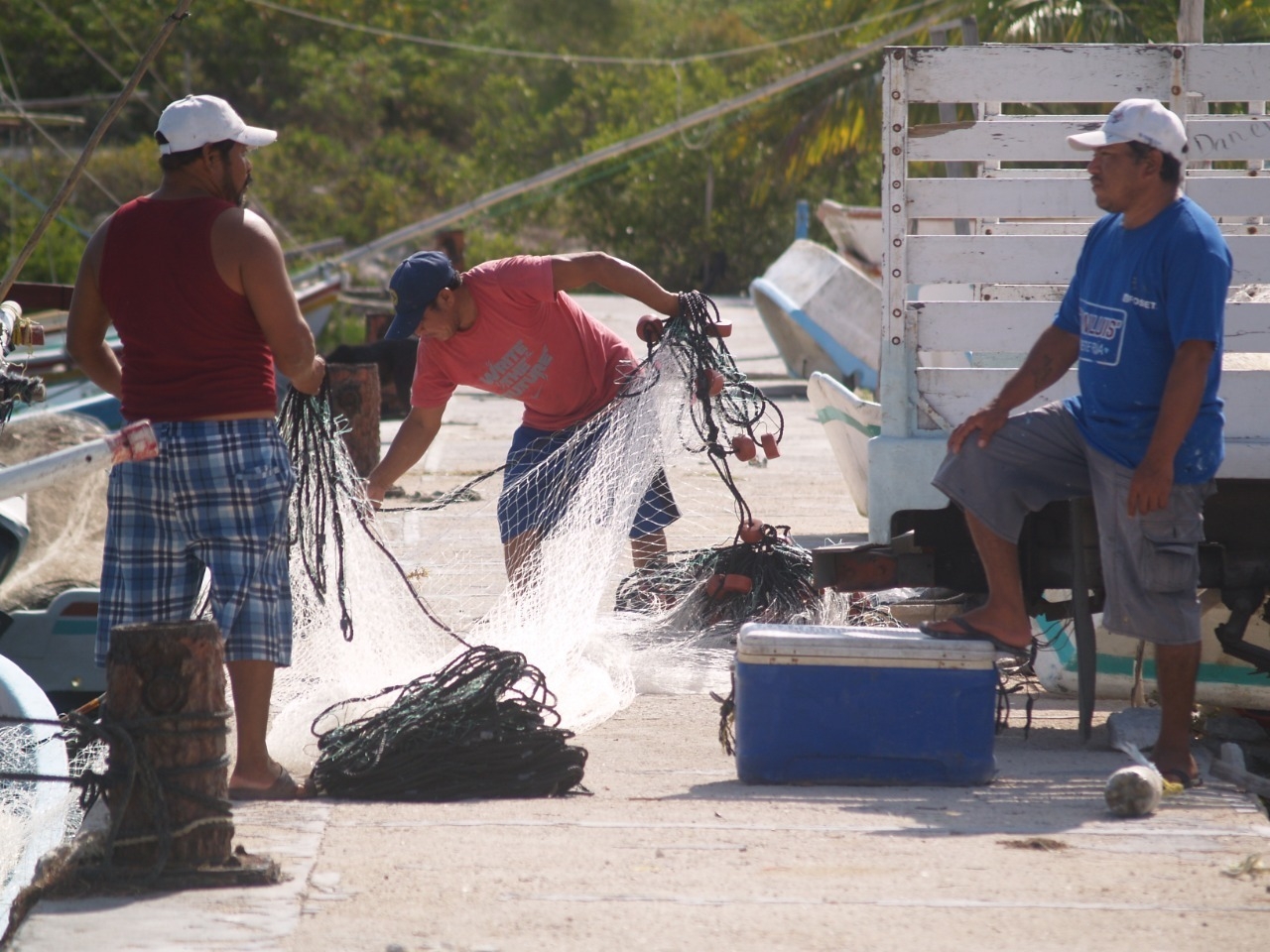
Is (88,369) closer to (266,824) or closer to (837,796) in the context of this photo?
(266,824)

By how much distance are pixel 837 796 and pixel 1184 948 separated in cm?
118

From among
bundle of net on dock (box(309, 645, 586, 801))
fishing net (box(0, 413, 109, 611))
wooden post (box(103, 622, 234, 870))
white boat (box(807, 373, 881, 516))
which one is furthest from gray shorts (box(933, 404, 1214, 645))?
A: fishing net (box(0, 413, 109, 611))

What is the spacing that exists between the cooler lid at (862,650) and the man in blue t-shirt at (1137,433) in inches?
4.6

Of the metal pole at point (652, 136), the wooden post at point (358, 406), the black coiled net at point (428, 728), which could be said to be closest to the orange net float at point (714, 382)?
the black coiled net at point (428, 728)

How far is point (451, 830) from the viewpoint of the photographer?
3.64 m

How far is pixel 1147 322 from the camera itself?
4.07 metres

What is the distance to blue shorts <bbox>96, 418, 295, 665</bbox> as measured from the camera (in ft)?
12.5

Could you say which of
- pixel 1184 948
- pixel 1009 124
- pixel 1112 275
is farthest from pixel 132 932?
pixel 1009 124

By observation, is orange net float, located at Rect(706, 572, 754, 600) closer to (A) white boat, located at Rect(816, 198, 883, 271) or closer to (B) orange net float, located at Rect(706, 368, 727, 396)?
(B) orange net float, located at Rect(706, 368, 727, 396)

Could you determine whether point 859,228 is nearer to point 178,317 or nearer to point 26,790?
point 26,790

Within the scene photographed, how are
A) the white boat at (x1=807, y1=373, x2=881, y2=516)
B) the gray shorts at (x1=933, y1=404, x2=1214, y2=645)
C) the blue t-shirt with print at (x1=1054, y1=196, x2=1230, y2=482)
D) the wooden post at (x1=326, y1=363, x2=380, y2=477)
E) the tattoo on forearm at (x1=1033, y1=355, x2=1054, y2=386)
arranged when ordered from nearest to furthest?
the blue t-shirt with print at (x1=1054, y1=196, x2=1230, y2=482) < the gray shorts at (x1=933, y1=404, x2=1214, y2=645) < the tattoo on forearm at (x1=1033, y1=355, x2=1054, y2=386) < the white boat at (x1=807, y1=373, x2=881, y2=516) < the wooden post at (x1=326, y1=363, x2=380, y2=477)

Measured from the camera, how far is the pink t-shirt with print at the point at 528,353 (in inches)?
206

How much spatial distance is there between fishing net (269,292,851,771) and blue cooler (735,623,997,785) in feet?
2.22

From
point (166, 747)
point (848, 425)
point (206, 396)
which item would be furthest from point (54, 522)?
point (166, 747)
